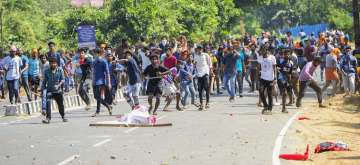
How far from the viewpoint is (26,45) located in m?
49.3

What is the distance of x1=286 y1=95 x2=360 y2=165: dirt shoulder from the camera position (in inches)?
558

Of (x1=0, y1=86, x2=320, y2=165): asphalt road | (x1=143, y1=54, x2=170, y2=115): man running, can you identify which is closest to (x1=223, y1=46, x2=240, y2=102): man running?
(x1=0, y1=86, x2=320, y2=165): asphalt road

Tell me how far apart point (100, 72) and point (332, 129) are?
6462 millimetres

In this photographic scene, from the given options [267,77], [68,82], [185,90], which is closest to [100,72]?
[185,90]

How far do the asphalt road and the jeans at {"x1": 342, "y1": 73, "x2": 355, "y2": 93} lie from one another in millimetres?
5963

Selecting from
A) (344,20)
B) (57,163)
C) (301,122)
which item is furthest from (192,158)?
(344,20)

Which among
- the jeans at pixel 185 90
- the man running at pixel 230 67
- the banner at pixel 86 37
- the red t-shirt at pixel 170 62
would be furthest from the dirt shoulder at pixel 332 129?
the banner at pixel 86 37

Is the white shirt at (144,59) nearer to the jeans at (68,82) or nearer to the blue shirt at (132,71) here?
the jeans at (68,82)

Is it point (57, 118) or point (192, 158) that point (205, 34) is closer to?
point (57, 118)

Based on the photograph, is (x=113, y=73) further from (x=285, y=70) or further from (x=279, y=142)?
(x=279, y=142)

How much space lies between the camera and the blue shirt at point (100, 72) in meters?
22.1

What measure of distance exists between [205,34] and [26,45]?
10715 mm

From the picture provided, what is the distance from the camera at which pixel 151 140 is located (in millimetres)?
16156

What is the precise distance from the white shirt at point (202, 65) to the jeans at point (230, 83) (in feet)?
9.58
